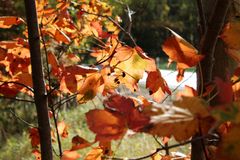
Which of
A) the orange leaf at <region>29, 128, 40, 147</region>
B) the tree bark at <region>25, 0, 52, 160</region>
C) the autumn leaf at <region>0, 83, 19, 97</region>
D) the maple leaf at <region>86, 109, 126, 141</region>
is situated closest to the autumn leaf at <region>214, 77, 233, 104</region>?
the maple leaf at <region>86, 109, 126, 141</region>

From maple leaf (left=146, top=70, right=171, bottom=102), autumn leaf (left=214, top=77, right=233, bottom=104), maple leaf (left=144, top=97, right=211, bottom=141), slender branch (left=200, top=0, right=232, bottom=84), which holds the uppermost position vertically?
slender branch (left=200, top=0, right=232, bottom=84)

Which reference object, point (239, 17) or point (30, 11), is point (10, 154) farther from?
point (239, 17)

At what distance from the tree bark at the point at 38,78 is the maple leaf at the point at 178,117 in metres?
0.53

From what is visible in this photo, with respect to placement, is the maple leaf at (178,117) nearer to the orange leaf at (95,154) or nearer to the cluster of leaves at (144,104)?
the cluster of leaves at (144,104)

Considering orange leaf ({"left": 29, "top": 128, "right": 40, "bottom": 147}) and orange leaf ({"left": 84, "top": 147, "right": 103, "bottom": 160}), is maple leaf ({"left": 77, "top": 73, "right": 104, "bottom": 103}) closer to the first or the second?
orange leaf ({"left": 84, "top": 147, "right": 103, "bottom": 160})

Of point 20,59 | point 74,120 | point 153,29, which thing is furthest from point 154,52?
point 20,59

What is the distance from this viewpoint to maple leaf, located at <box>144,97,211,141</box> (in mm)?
344

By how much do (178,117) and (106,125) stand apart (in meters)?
0.10

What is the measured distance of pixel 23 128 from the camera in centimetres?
543

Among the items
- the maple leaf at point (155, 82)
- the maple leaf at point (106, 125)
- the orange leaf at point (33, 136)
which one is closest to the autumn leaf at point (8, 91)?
the orange leaf at point (33, 136)

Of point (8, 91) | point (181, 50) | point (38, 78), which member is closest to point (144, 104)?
point (181, 50)

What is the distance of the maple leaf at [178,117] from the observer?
1.13ft

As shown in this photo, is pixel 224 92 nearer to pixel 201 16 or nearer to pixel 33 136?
pixel 201 16

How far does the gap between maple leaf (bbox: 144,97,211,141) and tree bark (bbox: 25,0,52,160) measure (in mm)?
529
